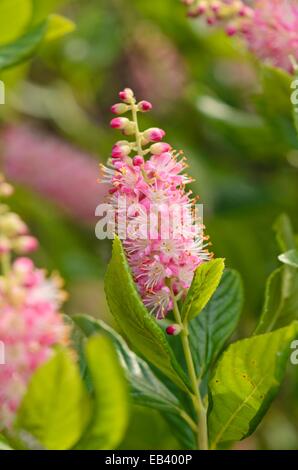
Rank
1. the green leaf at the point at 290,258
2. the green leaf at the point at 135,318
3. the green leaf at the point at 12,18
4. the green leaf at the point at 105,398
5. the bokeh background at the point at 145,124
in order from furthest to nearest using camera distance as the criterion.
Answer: the bokeh background at the point at 145,124 < the green leaf at the point at 12,18 < the green leaf at the point at 290,258 < the green leaf at the point at 135,318 < the green leaf at the point at 105,398

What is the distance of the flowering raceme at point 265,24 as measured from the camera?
63.9 inches

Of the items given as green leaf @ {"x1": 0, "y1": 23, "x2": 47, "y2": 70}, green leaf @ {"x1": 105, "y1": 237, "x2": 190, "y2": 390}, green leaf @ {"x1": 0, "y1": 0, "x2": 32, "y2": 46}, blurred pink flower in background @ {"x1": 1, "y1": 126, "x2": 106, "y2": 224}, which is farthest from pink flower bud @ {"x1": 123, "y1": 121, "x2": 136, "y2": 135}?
blurred pink flower in background @ {"x1": 1, "y1": 126, "x2": 106, "y2": 224}

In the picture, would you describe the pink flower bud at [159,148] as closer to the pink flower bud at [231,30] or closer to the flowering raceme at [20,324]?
the flowering raceme at [20,324]

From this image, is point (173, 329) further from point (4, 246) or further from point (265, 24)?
point (265, 24)

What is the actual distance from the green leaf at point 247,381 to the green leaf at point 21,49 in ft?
2.09

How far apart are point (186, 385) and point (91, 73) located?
64.3 inches

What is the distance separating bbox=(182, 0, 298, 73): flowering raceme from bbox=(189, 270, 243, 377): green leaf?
418 mm

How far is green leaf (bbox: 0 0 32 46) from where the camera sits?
172 cm

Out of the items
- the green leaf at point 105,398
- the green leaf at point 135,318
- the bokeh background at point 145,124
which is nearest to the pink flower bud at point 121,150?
the green leaf at point 135,318

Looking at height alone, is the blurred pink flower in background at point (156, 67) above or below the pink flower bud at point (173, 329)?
above

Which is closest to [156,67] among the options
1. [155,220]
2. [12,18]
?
[12,18]

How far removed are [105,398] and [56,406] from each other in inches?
2.3

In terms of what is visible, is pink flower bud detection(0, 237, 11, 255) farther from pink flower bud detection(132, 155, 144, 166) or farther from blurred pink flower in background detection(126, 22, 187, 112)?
blurred pink flower in background detection(126, 22, 187, 112)

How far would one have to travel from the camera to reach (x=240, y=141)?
6.91 ft
